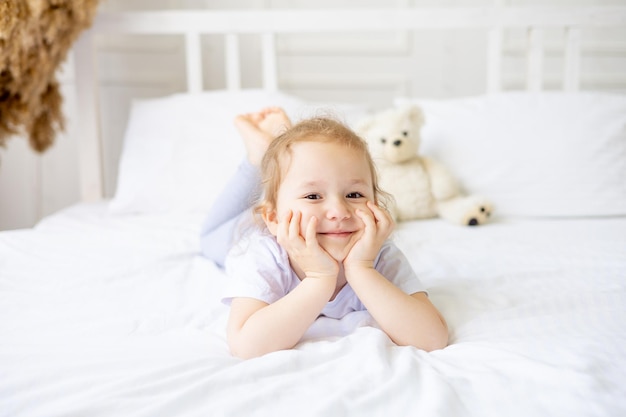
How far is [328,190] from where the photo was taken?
2.52ft

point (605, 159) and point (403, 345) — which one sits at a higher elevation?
point (605, 159)

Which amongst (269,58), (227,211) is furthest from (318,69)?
(227,211)

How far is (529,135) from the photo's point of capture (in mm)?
1573

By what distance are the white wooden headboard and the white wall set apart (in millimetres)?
277

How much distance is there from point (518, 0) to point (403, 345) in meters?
1.75

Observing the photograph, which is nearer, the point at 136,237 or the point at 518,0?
the point at 136,237

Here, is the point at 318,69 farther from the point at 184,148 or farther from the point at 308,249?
the point at 308,249

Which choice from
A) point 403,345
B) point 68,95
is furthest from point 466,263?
point 68,95

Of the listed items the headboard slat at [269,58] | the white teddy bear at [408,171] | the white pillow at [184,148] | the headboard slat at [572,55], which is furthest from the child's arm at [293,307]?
the headboard slat at [572,55]

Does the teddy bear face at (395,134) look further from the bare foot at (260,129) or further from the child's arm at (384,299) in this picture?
the child's arm at (384,299)

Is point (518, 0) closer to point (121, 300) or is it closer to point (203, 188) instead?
point (203, 188)

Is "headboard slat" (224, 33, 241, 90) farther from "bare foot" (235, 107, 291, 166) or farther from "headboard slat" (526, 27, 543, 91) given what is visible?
"headboard slat" (526, 27, 543, 91)

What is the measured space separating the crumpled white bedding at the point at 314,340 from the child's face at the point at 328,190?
130 mm

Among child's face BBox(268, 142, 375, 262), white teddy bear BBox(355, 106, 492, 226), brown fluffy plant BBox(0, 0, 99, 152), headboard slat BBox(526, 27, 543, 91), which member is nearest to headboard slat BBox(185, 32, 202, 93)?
brown fluffy plant BBox(0, 0, 99, 152)
